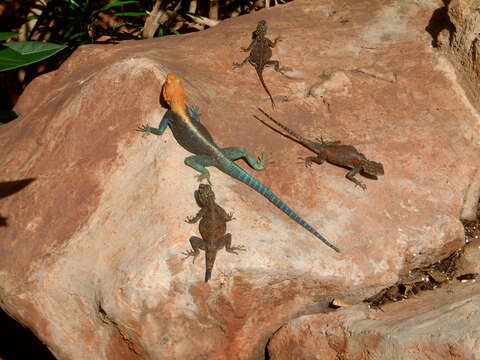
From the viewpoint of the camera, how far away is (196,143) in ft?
15.3

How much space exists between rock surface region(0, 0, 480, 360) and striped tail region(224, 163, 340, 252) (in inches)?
2.3

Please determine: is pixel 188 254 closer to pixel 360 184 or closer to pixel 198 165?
pixel 198 165

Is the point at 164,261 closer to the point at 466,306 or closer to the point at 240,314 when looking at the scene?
the point at 240,314

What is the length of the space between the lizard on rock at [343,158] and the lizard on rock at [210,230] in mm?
1168

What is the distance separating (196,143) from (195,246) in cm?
113

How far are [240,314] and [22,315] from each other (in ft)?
6.13

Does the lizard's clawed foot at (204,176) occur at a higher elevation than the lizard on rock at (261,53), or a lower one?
lower

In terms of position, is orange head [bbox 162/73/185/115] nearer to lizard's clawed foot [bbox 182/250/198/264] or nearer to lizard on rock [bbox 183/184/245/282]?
lizard on rock [bbox 183/184/245/282]

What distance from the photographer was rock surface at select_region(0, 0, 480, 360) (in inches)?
156

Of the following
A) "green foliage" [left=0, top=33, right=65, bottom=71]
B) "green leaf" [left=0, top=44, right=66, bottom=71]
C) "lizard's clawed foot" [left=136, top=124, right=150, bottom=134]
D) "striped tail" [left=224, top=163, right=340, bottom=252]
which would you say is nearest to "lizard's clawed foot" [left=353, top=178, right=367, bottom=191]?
"striped tail" [left=224, top=163, right=340, bottom=252]

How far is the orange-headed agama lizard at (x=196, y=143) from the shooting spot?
4523mm

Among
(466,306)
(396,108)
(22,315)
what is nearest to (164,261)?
(22,315)

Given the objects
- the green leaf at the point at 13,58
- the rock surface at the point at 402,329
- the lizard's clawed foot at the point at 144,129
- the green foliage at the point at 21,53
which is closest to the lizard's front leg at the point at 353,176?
the rock surface at the point at 402,329

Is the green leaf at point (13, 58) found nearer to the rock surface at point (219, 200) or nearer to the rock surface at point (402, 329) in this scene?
the rock surface at point (219, 200)
